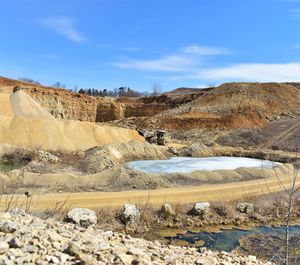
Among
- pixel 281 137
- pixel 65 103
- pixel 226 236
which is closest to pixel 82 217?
pixel 226 236

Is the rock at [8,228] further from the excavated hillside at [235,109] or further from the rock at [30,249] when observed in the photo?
the excavated hillside at [235,109]

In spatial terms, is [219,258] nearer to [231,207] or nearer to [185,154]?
[231,207]

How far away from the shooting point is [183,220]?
20703mm

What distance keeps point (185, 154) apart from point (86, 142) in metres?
11.4

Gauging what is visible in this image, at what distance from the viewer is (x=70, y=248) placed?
254 inches

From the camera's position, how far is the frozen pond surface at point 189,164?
3450 cm

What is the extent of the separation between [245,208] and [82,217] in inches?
385

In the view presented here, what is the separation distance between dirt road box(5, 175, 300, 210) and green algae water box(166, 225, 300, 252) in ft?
11.4

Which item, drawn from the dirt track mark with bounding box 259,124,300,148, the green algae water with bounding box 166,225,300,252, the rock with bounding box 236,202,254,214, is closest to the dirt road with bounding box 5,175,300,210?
the rock with bounding box 236,202,254,214

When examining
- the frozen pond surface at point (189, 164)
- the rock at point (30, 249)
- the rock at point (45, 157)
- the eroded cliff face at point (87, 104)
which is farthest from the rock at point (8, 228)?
the eroded cliff face at point (87, 104)

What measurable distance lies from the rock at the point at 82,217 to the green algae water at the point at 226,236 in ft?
11.8

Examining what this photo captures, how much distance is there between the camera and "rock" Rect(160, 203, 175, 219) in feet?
67.6

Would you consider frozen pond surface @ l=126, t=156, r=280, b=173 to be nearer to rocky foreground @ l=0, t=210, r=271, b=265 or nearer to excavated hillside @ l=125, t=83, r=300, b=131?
excavated hillside @ l=125, t=83, r=300, b=131

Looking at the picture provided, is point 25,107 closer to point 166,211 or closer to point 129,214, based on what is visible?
point 166,211
